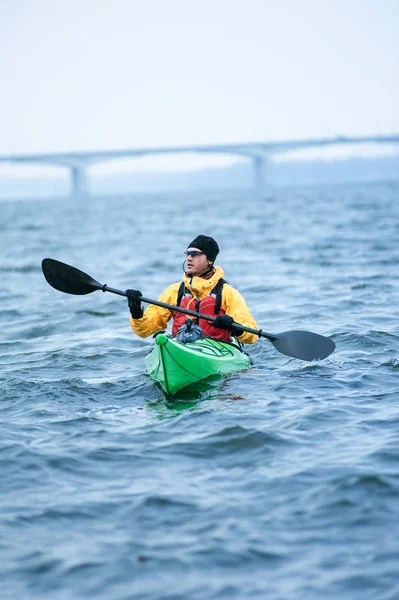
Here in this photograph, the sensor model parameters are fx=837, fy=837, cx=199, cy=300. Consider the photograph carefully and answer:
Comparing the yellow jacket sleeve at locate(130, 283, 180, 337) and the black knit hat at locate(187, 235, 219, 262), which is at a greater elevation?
the black knit hat at locate(187, 235, 219, 262)

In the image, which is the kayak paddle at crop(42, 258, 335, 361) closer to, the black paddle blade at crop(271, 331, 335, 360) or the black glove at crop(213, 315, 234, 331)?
the black paddle blade at crop(271, 331, 335, 360)

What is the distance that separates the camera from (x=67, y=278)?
8570mm

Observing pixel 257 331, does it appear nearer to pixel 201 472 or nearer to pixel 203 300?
pixel 203 300

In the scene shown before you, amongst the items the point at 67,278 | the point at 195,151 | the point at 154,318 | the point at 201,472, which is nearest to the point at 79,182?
the point at 195,151

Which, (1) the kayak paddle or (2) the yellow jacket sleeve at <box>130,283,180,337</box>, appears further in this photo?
(2) the yellow jacket sleeve at <box>130,283,180,337</box>

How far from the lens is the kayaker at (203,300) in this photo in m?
7.64

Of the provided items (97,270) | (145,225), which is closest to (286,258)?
(97,270)

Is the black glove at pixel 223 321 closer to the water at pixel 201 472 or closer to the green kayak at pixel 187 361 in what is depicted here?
the green kayak at pixel 187 361

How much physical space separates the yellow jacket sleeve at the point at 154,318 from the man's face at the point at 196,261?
0.75 feet

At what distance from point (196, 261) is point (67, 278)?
163 centimetres

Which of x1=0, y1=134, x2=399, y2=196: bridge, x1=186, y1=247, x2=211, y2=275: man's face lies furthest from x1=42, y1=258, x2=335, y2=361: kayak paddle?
x1=0, y1=134, x2=399, y2=196: bridge

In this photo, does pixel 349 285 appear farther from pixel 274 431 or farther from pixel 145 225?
pixel 145 225

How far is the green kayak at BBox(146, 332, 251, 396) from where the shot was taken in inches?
274

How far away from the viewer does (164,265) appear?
19.9 m
